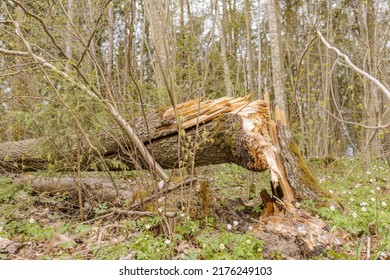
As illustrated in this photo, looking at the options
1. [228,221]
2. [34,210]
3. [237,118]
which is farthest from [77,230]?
[237,118]

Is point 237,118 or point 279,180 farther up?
point 237,118

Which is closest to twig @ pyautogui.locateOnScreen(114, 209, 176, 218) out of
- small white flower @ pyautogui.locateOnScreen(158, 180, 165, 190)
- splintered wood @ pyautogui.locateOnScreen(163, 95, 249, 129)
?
small white flower @ pyautogui.locateOnScreen(158, 180, 165, 190)

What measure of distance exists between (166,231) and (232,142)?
1.23m

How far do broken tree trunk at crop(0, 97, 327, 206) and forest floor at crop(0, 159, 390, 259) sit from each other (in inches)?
12.5

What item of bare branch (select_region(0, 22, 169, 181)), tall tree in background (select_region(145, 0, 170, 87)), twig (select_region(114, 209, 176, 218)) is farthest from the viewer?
bare branch (select_region(0, 22, 169, 181))

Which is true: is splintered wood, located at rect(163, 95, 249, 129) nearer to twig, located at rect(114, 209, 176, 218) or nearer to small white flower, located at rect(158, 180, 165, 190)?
small white flower, located at rect(158, 180, 165, 190)

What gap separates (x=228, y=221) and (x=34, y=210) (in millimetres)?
2534

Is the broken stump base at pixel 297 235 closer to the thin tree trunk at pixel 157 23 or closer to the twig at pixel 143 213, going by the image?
the twig at pixel 143 213

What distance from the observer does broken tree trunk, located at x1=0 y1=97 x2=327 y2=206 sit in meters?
3.63

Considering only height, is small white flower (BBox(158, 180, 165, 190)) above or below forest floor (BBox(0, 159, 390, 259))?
above

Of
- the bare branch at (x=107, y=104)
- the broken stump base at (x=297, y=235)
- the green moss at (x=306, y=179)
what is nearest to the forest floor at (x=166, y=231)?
the broken stump base at (x=297, y=235)
